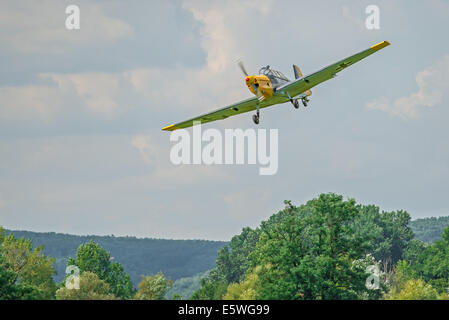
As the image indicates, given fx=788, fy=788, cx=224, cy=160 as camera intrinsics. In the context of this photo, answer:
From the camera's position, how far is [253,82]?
2248 inches

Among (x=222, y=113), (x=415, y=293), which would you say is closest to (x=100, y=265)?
(x=415, y=293)

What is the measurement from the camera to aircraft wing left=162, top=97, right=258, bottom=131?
64.7 meters

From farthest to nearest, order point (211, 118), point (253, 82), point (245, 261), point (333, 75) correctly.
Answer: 1. point (245, 261)
2. point (211, 118)
3. point (333, 75)
4. point (253, 82)

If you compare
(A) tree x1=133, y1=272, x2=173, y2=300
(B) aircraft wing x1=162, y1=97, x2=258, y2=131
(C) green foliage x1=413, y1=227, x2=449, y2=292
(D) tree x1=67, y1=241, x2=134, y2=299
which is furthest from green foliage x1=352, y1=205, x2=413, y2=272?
(B) aircraft wing x1=162, y1=97, x2=258, y2=131

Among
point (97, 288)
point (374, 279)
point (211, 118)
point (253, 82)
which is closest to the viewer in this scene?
point (253, 82)

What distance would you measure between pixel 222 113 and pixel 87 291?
101ft

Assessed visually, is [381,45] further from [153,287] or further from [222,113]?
[153,287]

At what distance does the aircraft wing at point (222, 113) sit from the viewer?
64688 millimetres

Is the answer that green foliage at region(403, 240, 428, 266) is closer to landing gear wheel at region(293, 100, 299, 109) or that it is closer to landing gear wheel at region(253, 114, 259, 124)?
landing gear wheel at region(293, 100, 299, 109)

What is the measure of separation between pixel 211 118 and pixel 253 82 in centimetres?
1179

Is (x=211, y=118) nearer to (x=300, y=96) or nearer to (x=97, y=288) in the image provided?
(x=300, y=96)

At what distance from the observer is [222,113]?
6731cm
